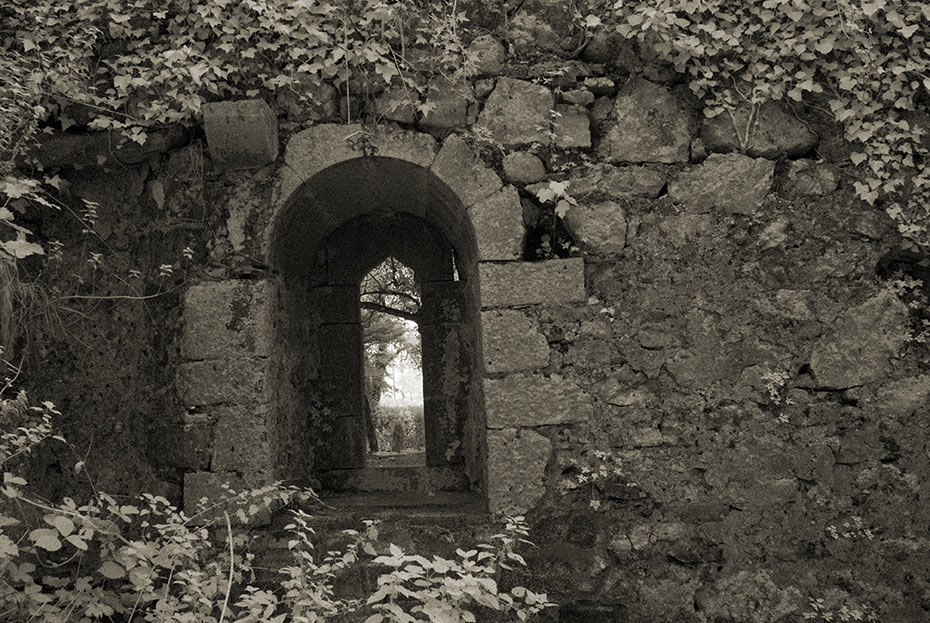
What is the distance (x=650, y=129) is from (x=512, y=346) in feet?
4.41

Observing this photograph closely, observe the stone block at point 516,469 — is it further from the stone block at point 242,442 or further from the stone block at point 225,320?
the stone block at point 225,320

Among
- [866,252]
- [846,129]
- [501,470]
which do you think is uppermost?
[846,129]

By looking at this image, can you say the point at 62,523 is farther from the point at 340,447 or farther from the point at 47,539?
the point at 340,447

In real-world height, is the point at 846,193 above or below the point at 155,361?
above

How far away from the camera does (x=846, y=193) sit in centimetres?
374

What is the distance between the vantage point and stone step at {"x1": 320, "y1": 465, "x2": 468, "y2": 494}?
194 inches

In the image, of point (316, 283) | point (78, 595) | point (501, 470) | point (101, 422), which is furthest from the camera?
point (316, 283)

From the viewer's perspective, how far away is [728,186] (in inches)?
148

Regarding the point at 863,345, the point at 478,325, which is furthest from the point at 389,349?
the point at 863,345

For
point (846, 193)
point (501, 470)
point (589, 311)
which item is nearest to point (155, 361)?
point (501, 470)

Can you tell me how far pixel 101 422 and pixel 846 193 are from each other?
13.4 ft

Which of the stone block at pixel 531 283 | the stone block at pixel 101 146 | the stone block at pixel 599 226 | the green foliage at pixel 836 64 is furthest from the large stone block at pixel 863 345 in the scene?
the stone block at pixel 101 146

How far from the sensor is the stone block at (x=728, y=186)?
3.76 metres

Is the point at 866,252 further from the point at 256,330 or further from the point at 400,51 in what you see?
the point at 256,330
